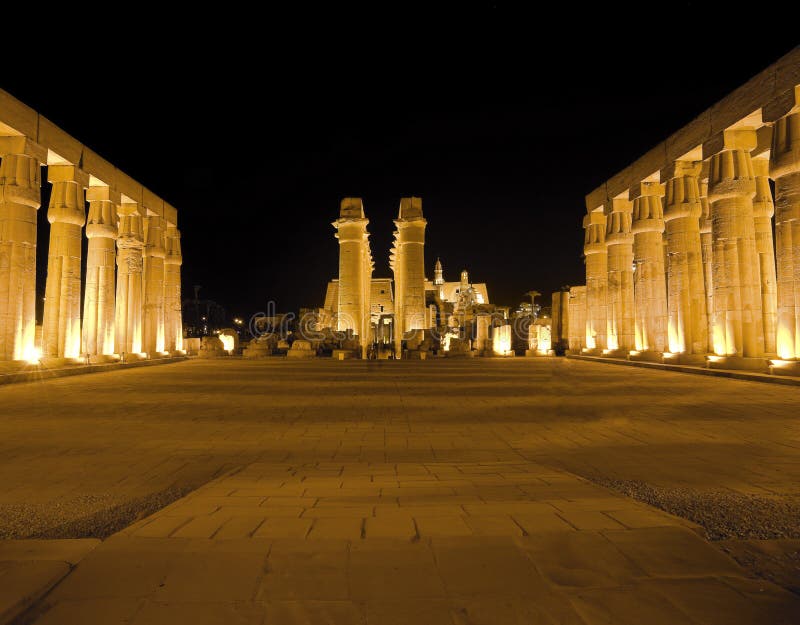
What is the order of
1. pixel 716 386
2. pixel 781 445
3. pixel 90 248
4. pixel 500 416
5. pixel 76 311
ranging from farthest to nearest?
1. pixel 90 248
2. pixel 76 311
3. pixel 716 386
4. pixel 500 416
5. pixel 781 445

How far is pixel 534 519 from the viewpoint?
2.92 m

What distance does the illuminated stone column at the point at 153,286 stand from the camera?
21359mm

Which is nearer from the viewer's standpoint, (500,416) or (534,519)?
(534,519)

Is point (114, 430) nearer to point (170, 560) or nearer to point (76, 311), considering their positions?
point (170, 560)

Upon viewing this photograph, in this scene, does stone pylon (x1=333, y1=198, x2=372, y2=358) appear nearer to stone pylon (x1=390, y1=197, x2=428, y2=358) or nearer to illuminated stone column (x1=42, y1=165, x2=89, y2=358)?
stone pylon (x1=390, y1=197, x2=428, y2=358)

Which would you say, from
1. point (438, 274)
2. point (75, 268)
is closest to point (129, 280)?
point (75, 268)

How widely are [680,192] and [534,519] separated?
1601cm

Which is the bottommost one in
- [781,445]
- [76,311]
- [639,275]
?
[781,445]

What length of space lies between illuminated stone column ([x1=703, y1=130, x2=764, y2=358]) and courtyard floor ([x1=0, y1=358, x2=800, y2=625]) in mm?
6476

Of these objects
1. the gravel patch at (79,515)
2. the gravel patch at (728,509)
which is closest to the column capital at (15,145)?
the gravel patch at (79,515)

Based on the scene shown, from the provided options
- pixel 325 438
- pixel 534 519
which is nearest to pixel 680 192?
pixel 325 438

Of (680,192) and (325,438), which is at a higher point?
(680,192)

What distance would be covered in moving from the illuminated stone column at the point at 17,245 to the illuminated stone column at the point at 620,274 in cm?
1877

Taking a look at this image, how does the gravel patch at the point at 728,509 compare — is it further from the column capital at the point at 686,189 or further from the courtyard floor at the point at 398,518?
the column capital at the point at 686,189
